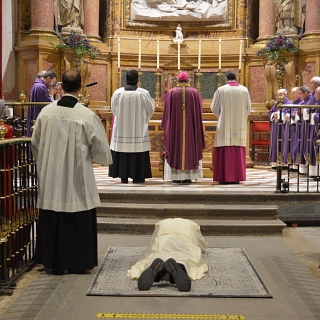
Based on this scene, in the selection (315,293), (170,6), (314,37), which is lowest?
(315,293)

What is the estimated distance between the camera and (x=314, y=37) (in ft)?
38.3

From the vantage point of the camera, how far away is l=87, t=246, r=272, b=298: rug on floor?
435cm

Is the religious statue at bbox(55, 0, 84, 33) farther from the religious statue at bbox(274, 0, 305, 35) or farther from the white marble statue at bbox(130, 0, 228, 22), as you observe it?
the religious statue at bbox(274, 0, 305, 35)

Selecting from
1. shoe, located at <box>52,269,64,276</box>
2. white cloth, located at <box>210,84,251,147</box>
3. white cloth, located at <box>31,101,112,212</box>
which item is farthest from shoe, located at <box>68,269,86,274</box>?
white cloth, located at <box>210,84,251,147</box>

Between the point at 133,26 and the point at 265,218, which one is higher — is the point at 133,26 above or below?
above

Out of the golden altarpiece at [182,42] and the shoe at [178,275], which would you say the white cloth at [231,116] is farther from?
the shoe at [178,275]

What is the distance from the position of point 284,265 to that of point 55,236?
7.17 ft

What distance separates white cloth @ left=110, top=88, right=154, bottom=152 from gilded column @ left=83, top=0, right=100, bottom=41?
4.36m

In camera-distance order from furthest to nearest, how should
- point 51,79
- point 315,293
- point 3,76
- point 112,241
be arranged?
1. point 3,76
2. point 51,79
3. point 112,241
4. point 315,293

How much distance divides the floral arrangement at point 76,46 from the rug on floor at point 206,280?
6.66m

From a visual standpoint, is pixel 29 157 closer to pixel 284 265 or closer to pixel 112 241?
pixel 112 241

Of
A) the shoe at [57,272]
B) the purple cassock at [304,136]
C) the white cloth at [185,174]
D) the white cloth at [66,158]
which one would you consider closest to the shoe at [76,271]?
the shoe at [57,272]

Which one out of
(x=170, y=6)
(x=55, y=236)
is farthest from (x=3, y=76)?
(x=55, y=236)

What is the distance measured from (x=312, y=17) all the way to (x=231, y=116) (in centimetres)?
451
